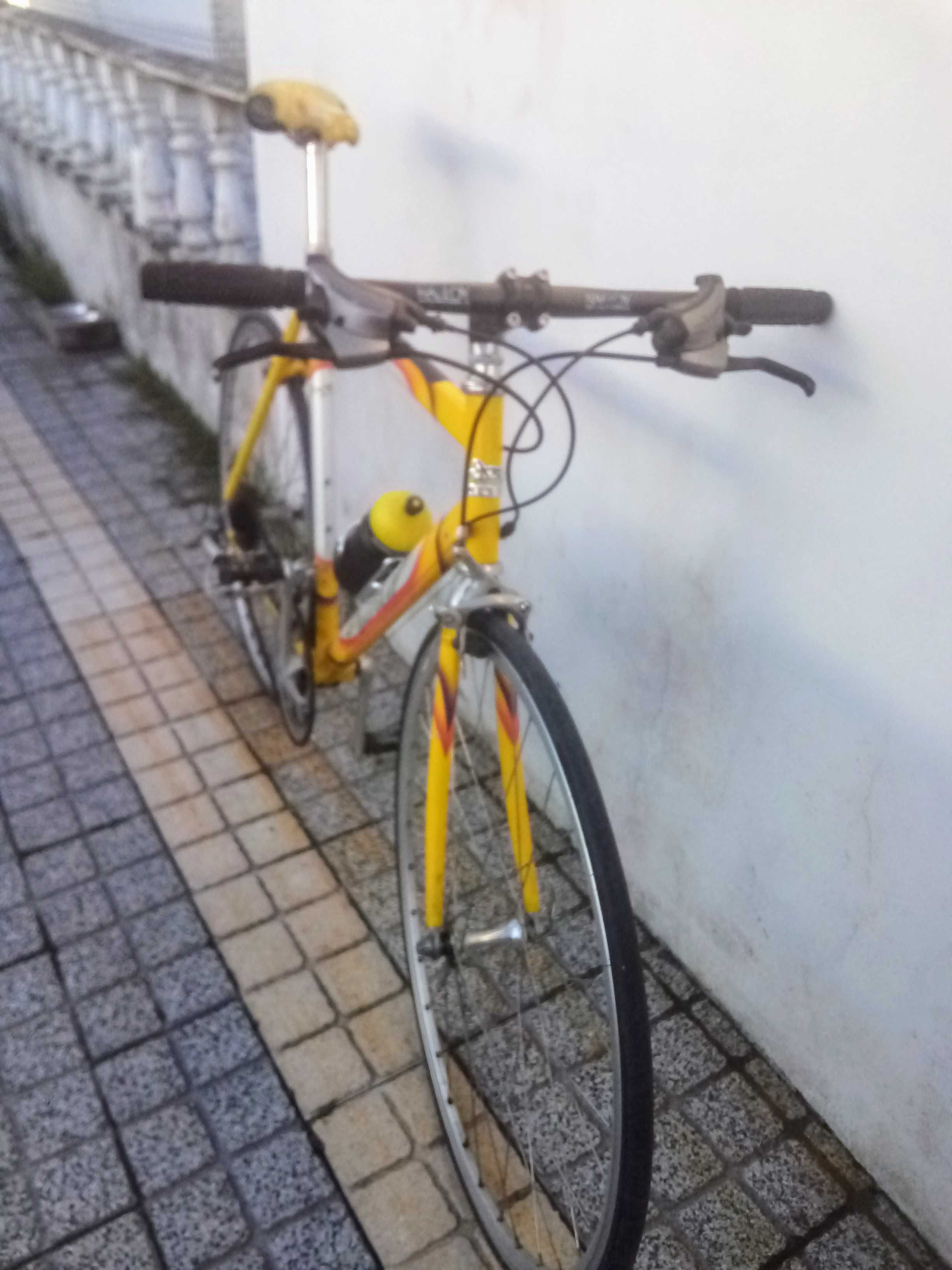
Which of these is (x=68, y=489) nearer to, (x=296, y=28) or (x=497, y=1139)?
(x=296, y=28)

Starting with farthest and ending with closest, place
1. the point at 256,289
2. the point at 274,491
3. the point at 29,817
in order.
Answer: the point at 274,491 → the point at 29,817 → the point at 256,289

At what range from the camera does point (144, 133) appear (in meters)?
4.12

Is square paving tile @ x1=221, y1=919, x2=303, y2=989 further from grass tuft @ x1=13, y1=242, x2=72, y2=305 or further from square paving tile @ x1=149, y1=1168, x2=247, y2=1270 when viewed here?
grass tuft @ x1=13, y1=242, x2=72, y2=305

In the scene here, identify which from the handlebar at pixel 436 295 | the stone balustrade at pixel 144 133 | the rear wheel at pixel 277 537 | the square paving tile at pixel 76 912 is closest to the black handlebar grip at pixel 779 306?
the handlebar at pixel 436 295

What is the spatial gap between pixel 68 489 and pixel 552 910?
2863 mm

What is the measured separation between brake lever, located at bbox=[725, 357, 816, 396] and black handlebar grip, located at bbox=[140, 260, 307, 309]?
617 millimetres

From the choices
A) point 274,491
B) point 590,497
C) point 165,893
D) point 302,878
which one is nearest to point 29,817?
point 165,893

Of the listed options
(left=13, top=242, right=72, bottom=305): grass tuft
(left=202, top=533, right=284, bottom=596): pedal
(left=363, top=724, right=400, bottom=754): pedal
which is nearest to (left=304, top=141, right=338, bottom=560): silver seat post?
(left=202, top=533, right=284, bottom=596): pedal

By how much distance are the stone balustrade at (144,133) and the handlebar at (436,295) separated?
2550 millimetres

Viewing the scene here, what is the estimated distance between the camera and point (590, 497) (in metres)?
2.13

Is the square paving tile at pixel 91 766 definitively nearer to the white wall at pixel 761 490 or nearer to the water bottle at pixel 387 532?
the water bottle at pixel 387 532

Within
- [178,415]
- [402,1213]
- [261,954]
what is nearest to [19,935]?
[261,954]

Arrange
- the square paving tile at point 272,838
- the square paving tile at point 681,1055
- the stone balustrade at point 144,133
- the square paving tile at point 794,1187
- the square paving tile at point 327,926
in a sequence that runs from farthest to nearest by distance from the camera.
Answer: the stone balustrade at point 144,133, the square paving tile at point 272,838, the square paving tile at point 327,926, the square paving tile at point 681,1055, the square paving tile at point 794,1187

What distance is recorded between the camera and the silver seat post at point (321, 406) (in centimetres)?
210
